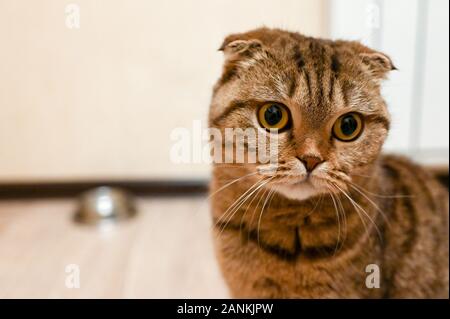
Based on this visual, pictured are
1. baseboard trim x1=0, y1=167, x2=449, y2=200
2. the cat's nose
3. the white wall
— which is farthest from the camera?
baseboard trim x1=0, y1=167, x2=449, y2=200

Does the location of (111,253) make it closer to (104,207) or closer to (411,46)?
(104,207)

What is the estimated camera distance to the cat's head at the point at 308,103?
89 centimetres

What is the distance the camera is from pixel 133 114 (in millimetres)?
1654

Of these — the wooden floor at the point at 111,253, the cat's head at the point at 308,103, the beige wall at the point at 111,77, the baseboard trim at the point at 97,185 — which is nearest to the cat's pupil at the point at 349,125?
the cat's head at the point at 308,103

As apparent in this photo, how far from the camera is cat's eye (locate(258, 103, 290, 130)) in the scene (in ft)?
2.97

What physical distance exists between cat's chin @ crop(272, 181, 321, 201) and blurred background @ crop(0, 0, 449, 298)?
0.87 ft

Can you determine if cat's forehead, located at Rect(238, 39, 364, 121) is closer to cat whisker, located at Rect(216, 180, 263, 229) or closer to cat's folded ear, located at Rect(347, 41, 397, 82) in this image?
cat's folded ear, located at Rect(347, 41, 397, 82)

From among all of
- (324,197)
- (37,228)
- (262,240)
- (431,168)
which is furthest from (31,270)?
(431,168)

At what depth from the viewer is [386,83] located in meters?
0.98

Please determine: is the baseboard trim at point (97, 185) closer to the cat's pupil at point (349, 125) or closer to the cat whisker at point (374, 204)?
the cat whisker at point (374, 204)

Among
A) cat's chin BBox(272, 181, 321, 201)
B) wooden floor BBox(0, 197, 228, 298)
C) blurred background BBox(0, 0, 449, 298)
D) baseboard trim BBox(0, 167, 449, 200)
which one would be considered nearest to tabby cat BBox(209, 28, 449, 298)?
cat's chin BBox(272, 181, 321, 201)

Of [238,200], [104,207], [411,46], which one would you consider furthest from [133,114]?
[411,46]

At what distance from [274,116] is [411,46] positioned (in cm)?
46

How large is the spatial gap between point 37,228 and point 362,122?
3.72 feet
